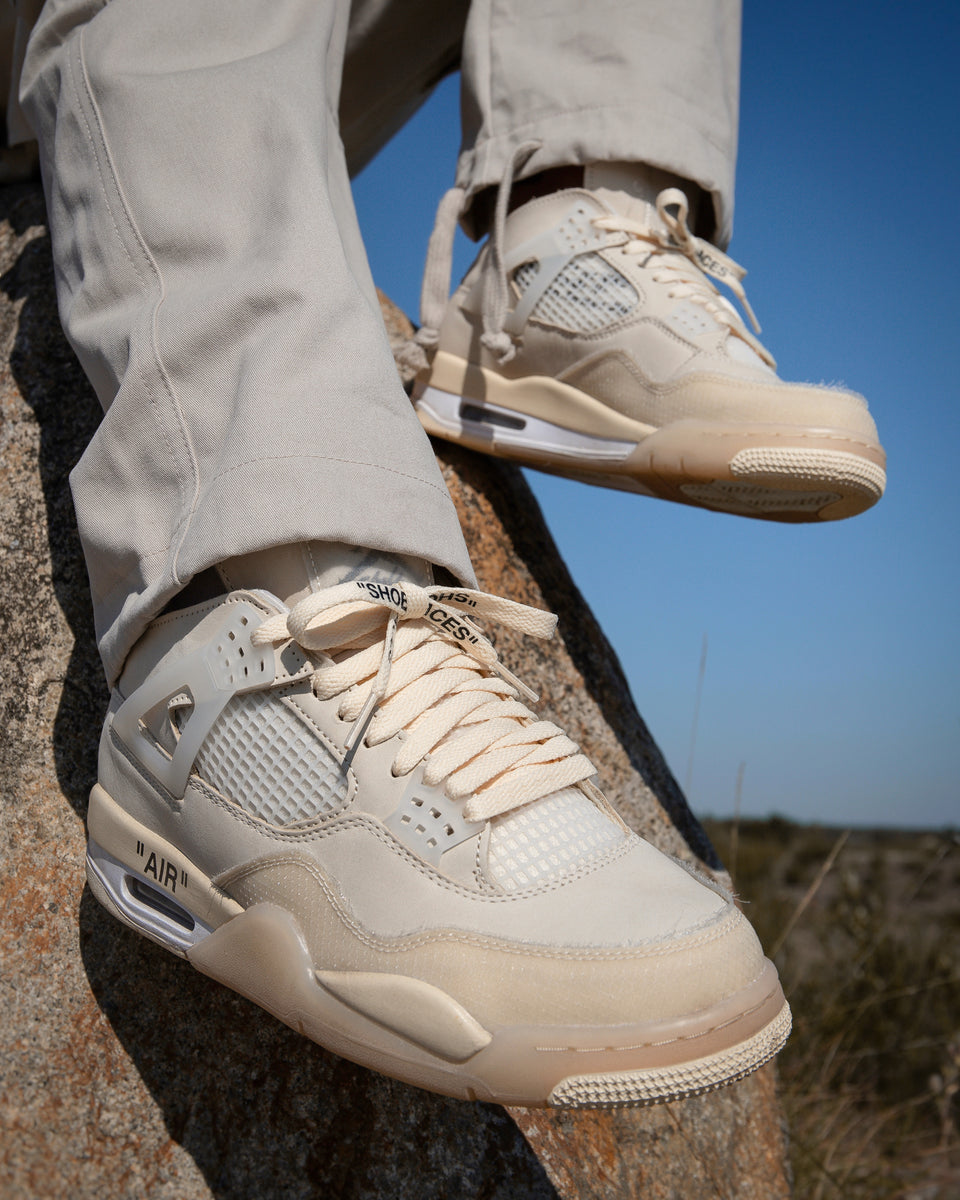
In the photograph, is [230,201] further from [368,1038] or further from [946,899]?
[946,899]

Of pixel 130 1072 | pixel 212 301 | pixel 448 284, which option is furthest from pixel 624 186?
pixel 130 1072

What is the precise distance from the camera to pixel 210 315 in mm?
928

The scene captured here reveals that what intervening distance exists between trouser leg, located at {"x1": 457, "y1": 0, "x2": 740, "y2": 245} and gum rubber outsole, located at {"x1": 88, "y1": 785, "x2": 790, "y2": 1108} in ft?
4.52

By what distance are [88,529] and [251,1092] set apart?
704mm

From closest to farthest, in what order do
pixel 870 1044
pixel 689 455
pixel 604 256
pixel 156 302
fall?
pixel 156 302
pixel 689 455
pixel 604 256
pixel 870 1044

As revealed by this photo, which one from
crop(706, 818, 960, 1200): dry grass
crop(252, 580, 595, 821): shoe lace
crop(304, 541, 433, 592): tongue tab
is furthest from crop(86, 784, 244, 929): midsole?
crop(706, 818, 960, 1200): dry grass

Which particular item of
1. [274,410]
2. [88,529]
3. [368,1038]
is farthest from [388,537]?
[368,1038]

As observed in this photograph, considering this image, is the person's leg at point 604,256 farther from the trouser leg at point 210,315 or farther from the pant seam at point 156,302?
the pant seam at point 156,302

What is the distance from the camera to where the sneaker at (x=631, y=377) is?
4.58ft

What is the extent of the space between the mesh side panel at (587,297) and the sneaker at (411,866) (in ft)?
2.67

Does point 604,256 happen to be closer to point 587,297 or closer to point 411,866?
point 587,297

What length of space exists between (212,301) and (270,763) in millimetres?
513

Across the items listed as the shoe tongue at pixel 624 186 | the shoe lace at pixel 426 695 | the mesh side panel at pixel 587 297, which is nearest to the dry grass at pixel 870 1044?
the shoe lace at pixel 426 695

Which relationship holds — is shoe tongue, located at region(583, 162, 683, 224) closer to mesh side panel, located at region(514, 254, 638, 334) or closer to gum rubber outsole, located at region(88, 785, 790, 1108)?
mesh side panel, located at region(514, 254, 638, 334)
